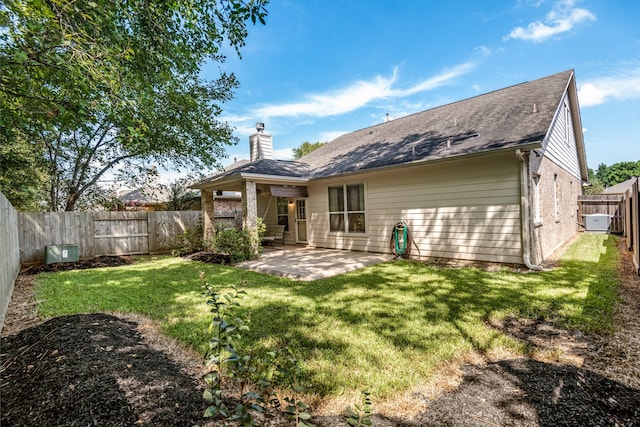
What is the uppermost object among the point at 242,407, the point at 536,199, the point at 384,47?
the point at 384,47

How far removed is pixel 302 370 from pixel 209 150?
1036cm

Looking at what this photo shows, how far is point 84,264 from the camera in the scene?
8570 mm

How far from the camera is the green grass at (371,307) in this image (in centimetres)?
277

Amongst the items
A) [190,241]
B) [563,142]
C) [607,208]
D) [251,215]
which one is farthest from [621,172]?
[190,241]

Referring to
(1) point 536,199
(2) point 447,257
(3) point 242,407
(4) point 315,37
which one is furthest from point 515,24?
(3) point 242,407

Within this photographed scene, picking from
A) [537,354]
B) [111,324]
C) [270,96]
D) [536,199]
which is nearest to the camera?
[537,354]

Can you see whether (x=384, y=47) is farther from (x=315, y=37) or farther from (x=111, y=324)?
(x=111, y=324)

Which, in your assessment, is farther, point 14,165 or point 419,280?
point 14,165

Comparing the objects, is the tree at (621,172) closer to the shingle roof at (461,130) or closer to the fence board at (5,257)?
the shingle roof at (461,130)

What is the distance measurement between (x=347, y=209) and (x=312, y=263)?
2697mm

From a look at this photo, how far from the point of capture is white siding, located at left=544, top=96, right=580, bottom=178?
8.48 metres

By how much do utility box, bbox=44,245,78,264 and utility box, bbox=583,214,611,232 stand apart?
19669mm

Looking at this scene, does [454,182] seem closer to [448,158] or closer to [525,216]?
[448,158]

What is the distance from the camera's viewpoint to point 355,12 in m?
9.30
